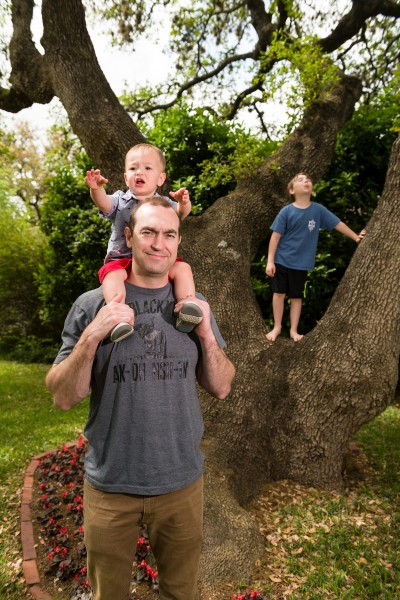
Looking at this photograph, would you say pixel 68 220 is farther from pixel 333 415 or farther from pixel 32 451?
A: pixel 333 415

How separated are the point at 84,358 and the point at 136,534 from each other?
2.72 ft

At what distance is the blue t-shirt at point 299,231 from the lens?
4.80m

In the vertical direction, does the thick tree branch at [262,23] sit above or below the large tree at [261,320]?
above

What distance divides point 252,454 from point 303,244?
82.2 inches

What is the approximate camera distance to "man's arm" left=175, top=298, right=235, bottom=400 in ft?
6.90

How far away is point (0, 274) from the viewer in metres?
12.2

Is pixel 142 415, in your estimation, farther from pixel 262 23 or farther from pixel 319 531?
pixel 262 23

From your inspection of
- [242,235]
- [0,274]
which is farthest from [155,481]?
[0,274]

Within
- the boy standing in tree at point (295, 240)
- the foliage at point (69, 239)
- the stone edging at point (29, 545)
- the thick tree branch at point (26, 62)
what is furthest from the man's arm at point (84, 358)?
the foliage at point (69, 239)

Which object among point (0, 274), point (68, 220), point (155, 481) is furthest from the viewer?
point (0, 274)

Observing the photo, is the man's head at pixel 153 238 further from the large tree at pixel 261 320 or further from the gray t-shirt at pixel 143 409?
the large tree at pixel 261 320

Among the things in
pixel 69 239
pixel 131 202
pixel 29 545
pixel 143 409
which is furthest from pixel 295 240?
pixel 69 239

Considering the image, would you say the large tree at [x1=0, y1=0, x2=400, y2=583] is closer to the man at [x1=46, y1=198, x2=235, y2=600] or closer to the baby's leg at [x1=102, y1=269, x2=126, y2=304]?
the man at [x1=46, y1=198, x2=235, y2=600]

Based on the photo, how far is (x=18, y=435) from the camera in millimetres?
6062
